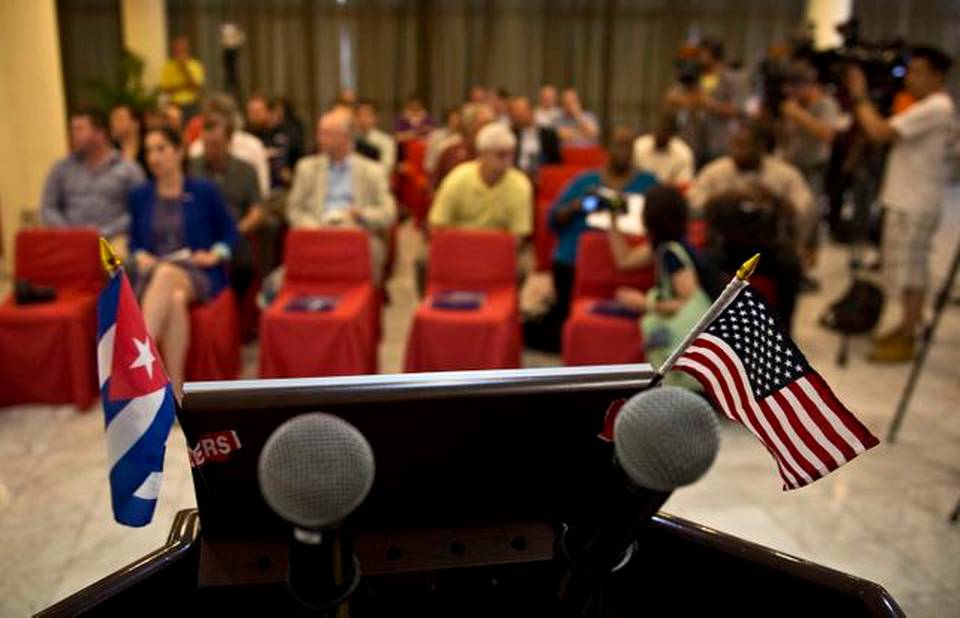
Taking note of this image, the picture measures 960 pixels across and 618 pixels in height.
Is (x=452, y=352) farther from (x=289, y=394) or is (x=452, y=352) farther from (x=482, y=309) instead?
(x=289, y=394)

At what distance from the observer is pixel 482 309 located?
14.4 ft

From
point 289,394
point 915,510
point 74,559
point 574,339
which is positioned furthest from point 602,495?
point 574,339

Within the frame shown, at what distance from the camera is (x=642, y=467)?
37.1 inches

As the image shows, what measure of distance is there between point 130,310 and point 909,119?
178 inches

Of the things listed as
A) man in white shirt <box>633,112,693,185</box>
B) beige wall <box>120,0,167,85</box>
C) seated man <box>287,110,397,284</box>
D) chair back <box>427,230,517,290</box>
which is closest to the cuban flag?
chair back <box>427,230,517,290</box>

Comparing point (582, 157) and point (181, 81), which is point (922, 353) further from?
point (181, 81)

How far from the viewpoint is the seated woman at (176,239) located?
4238 mm

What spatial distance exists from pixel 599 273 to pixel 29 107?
15.1 feet

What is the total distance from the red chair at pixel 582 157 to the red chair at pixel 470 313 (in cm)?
364

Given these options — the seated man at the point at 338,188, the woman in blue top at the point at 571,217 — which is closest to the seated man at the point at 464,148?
the seated man at the point at 338,188

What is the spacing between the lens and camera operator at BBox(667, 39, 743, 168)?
7852mm

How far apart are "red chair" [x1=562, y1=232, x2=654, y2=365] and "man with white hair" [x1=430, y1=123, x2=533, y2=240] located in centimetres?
60

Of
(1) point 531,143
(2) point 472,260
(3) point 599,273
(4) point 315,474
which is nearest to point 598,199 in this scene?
(3) point 599,273

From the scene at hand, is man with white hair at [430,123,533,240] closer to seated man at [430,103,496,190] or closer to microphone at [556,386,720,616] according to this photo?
seated man at [430,103,496,190]
